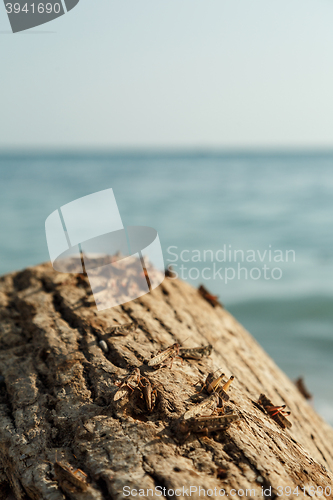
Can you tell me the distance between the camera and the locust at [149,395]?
1.76m

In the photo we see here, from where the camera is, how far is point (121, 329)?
2488 mm

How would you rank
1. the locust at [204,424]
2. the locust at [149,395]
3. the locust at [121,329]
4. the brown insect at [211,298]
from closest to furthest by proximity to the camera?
the locust at [204,424]
the locust at [149,395]
the locust at [121,329]
the brown insect at [211,298]

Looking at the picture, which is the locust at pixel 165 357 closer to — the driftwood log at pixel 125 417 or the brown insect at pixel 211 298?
the driftwood log at pixel 125 417

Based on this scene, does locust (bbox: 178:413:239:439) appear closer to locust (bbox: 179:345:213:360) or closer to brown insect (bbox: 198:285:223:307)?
locust (bbox: 179:345:213:360)

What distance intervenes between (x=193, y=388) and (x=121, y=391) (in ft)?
1.23

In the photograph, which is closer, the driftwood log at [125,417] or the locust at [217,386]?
the driftwood log at [125,417]

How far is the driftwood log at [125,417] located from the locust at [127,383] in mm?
32

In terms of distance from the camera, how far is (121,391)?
184 centimetres

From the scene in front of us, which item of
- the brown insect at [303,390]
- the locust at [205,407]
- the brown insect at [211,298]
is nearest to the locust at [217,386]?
the locust at [205,407]

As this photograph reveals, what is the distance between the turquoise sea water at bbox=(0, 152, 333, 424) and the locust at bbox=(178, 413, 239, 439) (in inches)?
196

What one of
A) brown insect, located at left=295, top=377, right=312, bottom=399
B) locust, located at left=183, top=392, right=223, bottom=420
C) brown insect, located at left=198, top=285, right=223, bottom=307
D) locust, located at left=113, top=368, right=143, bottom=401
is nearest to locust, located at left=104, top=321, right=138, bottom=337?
locust, located at left=113, top=368, right=143, bottom=401

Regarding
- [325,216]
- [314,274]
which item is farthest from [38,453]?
[325,216]

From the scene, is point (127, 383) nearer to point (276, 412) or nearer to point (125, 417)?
point (125, 417)

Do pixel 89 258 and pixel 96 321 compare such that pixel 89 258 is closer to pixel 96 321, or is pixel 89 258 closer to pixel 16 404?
pixel 96 321
